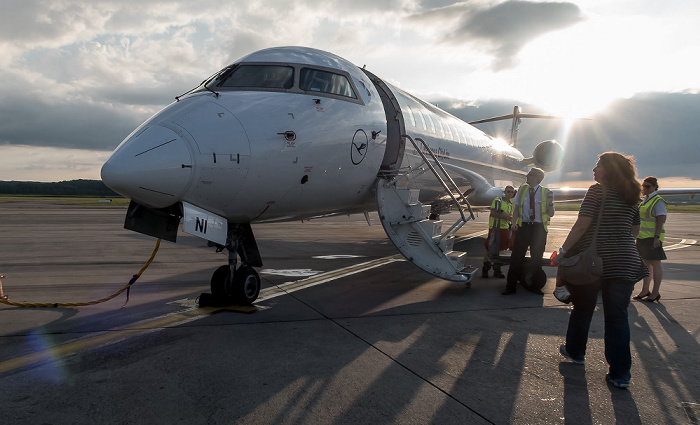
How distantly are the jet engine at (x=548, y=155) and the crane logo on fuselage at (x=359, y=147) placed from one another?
1322cm

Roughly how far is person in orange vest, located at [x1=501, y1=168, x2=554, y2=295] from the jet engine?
1196cm

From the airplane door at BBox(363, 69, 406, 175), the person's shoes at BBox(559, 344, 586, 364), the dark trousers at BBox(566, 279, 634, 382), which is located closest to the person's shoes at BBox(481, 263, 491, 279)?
the airplane door at BBox(363, 69, 406, 175)

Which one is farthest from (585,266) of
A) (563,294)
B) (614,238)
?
(563,294)

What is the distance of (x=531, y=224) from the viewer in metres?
7.27

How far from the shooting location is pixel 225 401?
3.32 meters

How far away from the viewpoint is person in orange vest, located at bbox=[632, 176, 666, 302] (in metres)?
6.96

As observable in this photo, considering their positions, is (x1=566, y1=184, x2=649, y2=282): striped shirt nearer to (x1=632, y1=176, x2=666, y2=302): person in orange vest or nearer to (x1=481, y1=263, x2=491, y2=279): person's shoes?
(x1=632, y1=176, x2=666, y2=302): person in orange vest

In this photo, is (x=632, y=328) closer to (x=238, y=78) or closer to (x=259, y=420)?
(x=259, y=420)

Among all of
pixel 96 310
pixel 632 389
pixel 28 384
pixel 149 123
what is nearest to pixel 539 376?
pixel 632 389

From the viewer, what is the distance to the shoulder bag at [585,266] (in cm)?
383

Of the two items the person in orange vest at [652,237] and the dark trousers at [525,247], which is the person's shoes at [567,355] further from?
the person in orange vest at [652,237]

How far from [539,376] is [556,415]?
0.74m

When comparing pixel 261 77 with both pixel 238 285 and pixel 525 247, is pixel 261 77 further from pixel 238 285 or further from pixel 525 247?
pixel 525 247

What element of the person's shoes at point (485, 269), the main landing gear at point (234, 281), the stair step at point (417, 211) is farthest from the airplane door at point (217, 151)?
the person's shoes at point (485, 269)
